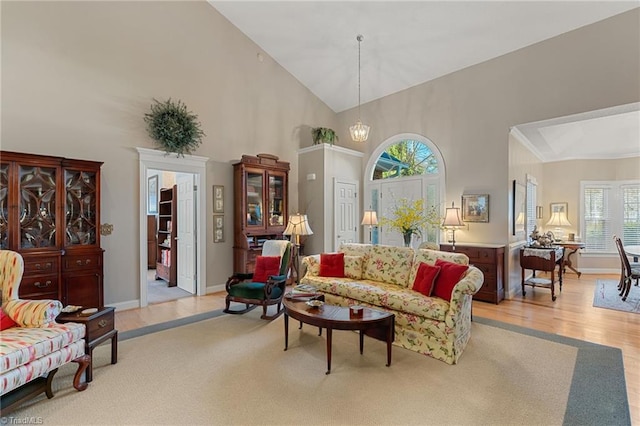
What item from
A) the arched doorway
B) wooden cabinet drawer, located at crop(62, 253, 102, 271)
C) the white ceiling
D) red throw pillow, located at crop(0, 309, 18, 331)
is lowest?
red throw pillow, located at crop(0, 309, 18, 331)

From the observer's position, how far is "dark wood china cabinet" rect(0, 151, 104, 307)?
3.54 meters

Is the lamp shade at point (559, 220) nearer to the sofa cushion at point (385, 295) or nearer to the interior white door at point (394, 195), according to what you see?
the interior white door at point (394, 195)

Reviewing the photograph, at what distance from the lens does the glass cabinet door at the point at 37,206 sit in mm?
3656

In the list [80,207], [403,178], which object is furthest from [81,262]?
[403,178]

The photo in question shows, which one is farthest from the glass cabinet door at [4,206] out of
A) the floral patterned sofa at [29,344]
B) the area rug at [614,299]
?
the area rug at [614,299]

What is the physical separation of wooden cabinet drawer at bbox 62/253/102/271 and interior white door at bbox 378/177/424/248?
16.8ft

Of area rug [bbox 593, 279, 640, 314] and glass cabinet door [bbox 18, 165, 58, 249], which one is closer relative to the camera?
glass cabinet door [bbox 18, 165, 58, 249]

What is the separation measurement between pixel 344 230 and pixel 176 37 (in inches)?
184

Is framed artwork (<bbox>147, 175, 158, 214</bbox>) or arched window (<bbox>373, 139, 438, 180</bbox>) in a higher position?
arched window (<bbox>373, 139, 438, 180</bbox>)

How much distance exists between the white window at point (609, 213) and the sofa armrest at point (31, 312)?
9.89 meters

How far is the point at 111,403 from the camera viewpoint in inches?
91.5

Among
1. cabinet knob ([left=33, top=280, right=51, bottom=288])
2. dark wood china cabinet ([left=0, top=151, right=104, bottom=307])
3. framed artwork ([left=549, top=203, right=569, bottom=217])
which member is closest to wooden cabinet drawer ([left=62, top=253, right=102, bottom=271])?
dark wood china cabinet ([left=0, top=151, right=104, bottom=307])

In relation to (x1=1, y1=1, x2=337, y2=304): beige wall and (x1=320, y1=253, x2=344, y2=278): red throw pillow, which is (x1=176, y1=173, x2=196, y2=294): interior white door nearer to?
(x1=1, y1=1, x2=337, y2=304): beige wall


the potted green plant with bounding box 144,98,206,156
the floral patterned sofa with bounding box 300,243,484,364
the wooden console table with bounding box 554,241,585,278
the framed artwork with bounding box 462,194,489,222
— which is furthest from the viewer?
the wooden console table with bounding box 554,241,585,278
